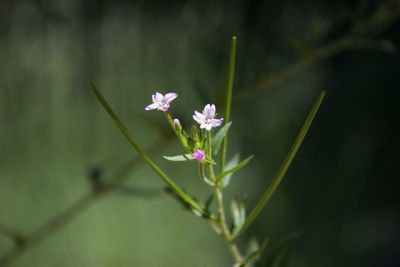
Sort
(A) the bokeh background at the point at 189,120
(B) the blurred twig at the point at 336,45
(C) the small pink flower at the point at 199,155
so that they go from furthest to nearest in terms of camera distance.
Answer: (A) the bokeh background at the point at 189,120
(B) the blurred twig at the point at 336,45
(C) the small pink flower at the point at 199,155

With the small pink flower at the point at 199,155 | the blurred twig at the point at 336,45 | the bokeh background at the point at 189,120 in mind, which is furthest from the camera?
the bokeh background at the point at 189,120

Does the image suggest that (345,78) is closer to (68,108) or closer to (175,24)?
(175,24)

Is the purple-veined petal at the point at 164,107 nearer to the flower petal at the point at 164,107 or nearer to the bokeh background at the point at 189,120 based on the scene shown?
the flower petal at the point at 164,107

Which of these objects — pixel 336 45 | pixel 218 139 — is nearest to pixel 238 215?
pixel 218 139

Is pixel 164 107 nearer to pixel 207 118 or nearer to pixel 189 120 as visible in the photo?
pixel 207 118

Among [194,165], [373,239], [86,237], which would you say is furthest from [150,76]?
[373,239]

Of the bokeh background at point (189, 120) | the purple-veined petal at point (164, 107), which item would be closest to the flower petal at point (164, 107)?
the purple-veined petal at point (164, 107)

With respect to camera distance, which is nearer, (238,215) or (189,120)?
(238,215)

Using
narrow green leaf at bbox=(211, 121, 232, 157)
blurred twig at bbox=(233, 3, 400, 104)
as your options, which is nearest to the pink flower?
narrow green leaf at bbox=(211, 121, 232, 157)
